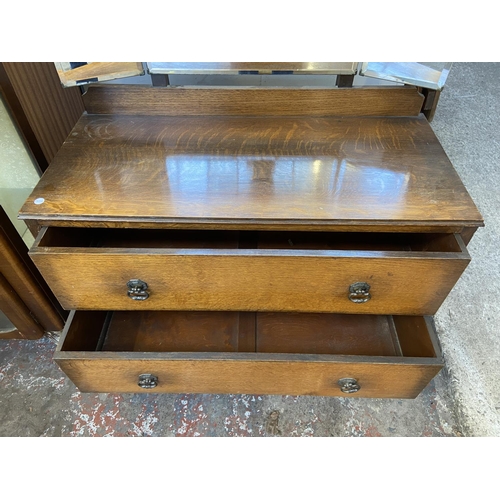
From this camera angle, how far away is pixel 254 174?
73 cm

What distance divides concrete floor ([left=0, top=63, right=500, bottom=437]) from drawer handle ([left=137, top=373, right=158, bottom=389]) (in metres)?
0.18

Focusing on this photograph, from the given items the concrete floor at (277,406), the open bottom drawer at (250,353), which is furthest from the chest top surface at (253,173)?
the concrete floor at (277,406)

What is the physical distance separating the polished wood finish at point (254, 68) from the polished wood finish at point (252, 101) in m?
0.04

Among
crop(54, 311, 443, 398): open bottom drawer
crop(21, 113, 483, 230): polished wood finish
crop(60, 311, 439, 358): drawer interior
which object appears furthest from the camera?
crop(60, 311, 439, 358): drawer interior

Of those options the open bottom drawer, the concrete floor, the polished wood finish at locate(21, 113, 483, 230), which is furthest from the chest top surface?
the concrete floor

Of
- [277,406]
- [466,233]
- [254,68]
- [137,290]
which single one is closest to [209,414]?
[277,406]

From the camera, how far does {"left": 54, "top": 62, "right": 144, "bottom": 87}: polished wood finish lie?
2.65ft

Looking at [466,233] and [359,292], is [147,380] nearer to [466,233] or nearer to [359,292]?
[359,292]

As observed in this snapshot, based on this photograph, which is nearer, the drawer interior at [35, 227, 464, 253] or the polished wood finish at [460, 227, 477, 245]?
the polished wood finish at [460, 227, 477, 245]

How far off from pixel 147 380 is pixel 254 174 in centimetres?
47

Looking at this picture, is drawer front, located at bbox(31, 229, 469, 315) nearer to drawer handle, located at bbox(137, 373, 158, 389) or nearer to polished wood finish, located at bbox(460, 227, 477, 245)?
polished wood finish, located at bbox(460, 227, 477, 245)

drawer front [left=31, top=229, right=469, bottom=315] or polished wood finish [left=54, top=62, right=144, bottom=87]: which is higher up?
polished wood finish [left=54, top=62, right=144, bottom=87]

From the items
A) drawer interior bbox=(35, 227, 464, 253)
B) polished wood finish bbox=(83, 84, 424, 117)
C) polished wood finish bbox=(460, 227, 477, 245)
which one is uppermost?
polished wood finish bbox=(83, 84, 424, 117)

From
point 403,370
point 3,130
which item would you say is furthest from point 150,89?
point 403,370
